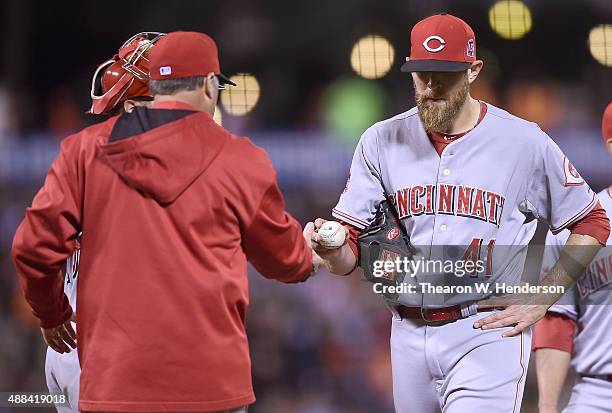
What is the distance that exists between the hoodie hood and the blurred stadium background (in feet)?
9.34

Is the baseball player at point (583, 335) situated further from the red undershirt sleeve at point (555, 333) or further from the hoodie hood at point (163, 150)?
the hoodie hood at point (163, 150)

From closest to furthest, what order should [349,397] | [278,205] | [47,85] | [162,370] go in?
[162,370], [278,205], [349,397], [47,85]

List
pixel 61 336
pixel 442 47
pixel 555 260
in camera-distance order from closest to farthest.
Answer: pixel 61 336 → pixel 442 47 → pixel 555 260

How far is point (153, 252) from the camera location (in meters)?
2.54

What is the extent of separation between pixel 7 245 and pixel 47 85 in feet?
4.62

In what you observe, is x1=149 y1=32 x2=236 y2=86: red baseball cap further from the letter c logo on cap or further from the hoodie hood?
the letter c logo on cap

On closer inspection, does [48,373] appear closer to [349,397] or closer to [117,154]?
[117,154]

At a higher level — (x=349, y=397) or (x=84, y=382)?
(x=84, y=382)

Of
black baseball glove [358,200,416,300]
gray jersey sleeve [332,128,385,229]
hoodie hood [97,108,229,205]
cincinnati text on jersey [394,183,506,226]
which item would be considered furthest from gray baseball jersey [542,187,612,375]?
hoodie hood [97,108,229,205]

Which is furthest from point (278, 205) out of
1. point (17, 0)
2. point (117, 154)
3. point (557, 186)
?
point (17, 0)

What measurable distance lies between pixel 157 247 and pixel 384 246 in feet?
3.77

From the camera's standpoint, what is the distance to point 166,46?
2.70 m

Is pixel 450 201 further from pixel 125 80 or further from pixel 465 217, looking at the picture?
pixel 125 80

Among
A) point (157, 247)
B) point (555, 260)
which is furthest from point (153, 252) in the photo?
point (555, 260)
